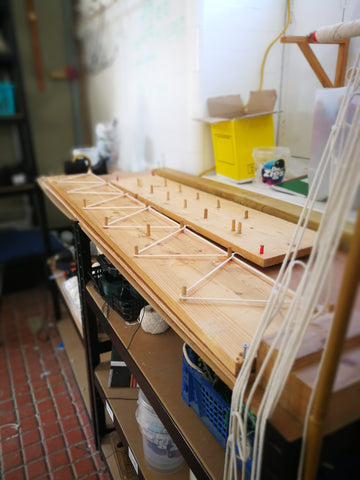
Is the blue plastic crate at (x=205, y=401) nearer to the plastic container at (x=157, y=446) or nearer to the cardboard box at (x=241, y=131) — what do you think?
the plastic container at (x=157, y=446)

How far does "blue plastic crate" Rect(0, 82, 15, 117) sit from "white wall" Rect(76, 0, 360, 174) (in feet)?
3.85

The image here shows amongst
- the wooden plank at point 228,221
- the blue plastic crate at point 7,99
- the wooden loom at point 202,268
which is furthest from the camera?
the blue plastic crate at point 7,99

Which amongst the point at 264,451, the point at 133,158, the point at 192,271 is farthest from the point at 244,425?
the point at 133,158

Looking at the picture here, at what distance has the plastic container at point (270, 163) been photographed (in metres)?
1.43

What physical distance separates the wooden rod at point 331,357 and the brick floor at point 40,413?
1.37 m

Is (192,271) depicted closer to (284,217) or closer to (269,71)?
(284,217)

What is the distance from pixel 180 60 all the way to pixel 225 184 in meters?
0.79

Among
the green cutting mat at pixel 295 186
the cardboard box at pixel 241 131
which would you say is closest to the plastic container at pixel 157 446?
the green cutting mat at pixel 295 186

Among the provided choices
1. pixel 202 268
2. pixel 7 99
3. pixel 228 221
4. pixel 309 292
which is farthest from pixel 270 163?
pixel 7 99

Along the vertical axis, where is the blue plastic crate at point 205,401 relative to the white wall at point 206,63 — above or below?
below

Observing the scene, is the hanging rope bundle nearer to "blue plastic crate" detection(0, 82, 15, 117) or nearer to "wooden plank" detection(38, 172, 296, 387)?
"wooden plank" detection(38, 172, 296, 387)

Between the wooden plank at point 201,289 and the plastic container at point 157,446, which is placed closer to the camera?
the wooden plank at point 201,289

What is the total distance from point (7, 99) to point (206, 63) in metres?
2.02

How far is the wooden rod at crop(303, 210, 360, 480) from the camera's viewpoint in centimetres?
39
